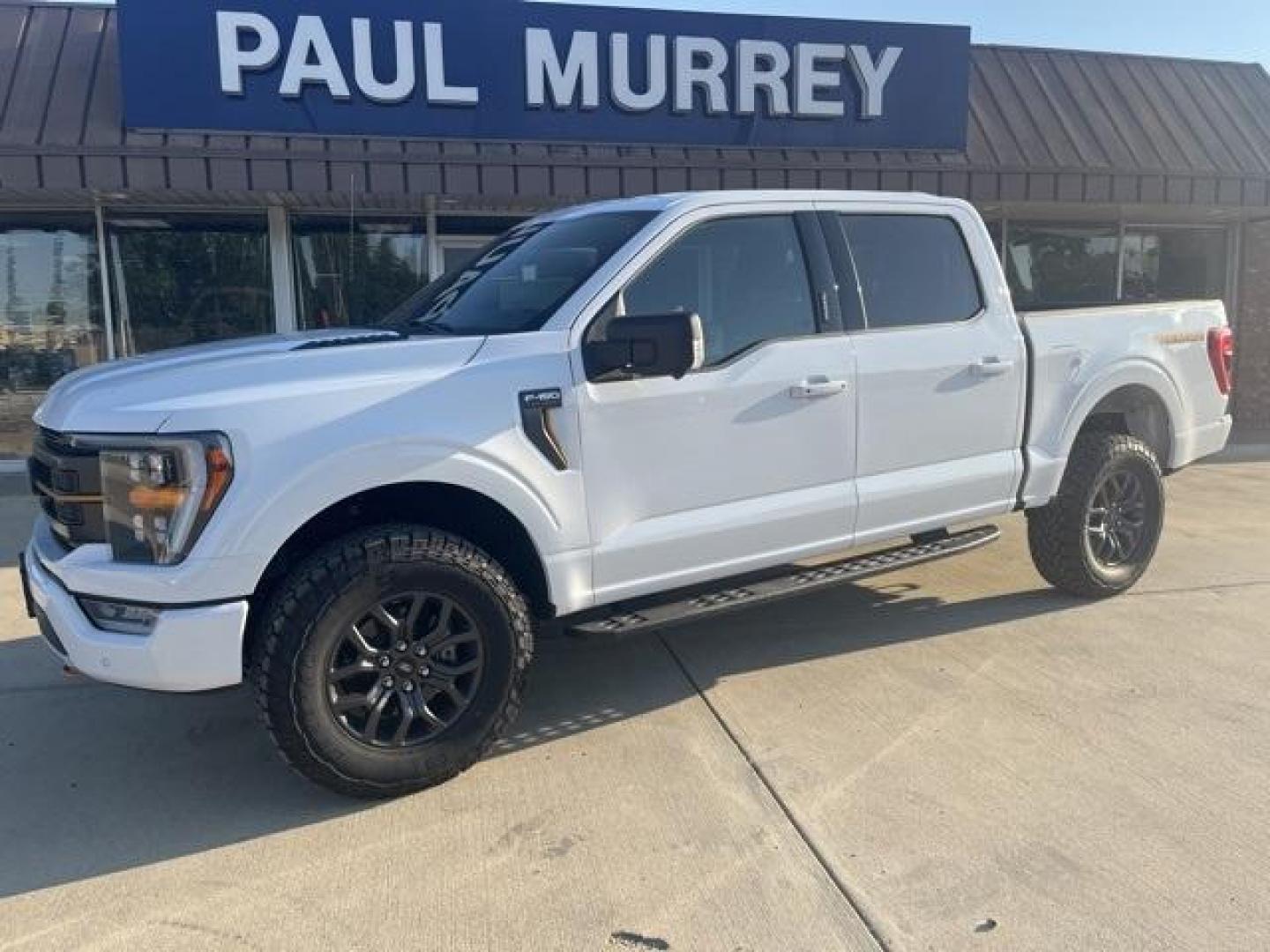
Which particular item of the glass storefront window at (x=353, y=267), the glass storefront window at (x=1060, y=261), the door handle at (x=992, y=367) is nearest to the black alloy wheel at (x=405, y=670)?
the door handle at (x=992, y=367)

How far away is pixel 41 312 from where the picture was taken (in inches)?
410

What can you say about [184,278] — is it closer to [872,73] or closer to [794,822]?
[872,73]

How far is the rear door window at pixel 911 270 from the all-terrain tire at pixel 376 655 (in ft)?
7.03

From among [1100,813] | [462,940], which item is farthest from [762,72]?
[462,940]

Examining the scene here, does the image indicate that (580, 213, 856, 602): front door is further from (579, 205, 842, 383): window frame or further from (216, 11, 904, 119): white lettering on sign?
(216, 11, 904, 119): white lettering on sign

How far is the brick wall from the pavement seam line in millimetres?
11739

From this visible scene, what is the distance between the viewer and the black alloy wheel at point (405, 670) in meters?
3.28

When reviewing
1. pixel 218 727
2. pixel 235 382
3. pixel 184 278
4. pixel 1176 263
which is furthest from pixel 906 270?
pixel 1176 263

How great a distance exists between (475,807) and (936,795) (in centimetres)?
154

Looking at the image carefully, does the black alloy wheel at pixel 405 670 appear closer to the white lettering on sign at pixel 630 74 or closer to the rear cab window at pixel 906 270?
the rear cab window at pixel 906 270

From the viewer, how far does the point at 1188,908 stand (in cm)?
272

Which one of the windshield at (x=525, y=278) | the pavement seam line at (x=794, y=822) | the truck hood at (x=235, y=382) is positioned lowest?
the pavement seam line at (x=794, y=822)

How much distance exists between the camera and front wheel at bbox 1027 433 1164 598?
5234 mm

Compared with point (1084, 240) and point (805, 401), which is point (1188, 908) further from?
point (1084, 240)
